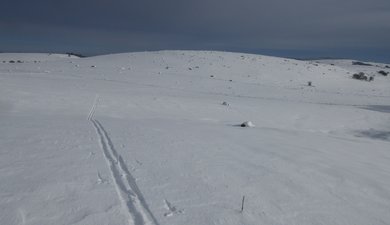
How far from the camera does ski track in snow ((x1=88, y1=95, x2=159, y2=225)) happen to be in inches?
168

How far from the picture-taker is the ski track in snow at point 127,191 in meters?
4.28

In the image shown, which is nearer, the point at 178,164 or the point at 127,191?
the point at 127,191

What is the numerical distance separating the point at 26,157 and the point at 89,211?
2775 mm

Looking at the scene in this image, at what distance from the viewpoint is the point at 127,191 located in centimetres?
506

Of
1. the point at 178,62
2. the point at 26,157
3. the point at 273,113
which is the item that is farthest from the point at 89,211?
the point at 178,62

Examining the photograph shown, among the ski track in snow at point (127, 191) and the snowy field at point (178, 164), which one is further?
the snowy field at point (178, 164)

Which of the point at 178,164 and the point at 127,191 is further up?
the point at 127,191

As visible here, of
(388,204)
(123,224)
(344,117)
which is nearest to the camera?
(123,224)

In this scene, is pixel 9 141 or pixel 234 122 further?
pixel 234 122

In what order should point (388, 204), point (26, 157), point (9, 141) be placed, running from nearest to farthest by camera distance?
point (388, 204) → point (26, 157) → point (9, 141)

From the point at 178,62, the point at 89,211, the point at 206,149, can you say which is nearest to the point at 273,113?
the point at 206,149

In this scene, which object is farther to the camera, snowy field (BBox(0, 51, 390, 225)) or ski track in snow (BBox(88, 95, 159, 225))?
snowy field (BBox(0, 51, 390, 225))

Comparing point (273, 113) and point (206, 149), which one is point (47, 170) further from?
point (273, 113)

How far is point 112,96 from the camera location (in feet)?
56.6
